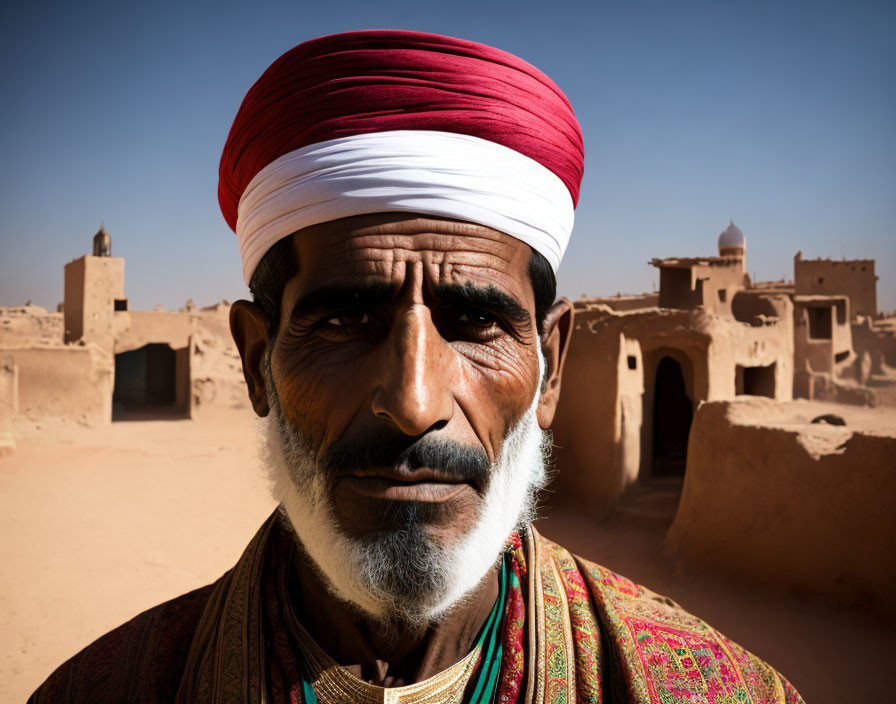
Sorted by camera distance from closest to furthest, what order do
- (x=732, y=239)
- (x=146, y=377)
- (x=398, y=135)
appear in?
1. (x=398, y=135)
2. (x=146, y=377)
3. (x=732, y=239)

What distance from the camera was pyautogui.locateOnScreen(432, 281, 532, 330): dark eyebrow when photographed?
1.37 m

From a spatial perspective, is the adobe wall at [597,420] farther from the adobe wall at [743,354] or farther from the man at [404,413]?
the man at [404,413]

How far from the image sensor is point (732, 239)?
48031 millimetres

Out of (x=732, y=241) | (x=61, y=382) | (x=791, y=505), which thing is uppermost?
(x=732, y=241)

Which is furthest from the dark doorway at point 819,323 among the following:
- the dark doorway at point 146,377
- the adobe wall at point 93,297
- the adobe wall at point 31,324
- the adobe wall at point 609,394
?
the adobe wall at point 31,324

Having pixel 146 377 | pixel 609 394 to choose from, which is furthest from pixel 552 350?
pixel 146 377

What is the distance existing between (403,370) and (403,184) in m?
0.47

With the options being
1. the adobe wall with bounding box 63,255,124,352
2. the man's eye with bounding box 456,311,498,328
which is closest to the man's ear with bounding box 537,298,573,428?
the man's eye with bounding box 456,311,498,328

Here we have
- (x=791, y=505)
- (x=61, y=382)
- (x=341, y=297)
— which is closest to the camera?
(x=341, y=297)

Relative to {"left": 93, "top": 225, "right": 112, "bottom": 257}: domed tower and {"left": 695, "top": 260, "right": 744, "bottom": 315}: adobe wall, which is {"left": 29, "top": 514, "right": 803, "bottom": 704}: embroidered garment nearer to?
{"left": 695, "top": 260, "right": 744, "bottom": 315}: adobe wall

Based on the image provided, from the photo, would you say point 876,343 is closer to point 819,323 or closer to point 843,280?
point 843,280

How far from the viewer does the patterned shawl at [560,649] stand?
1468 mm

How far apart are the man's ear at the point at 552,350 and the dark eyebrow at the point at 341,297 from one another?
570mm

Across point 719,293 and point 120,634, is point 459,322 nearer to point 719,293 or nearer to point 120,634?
point 120,634
